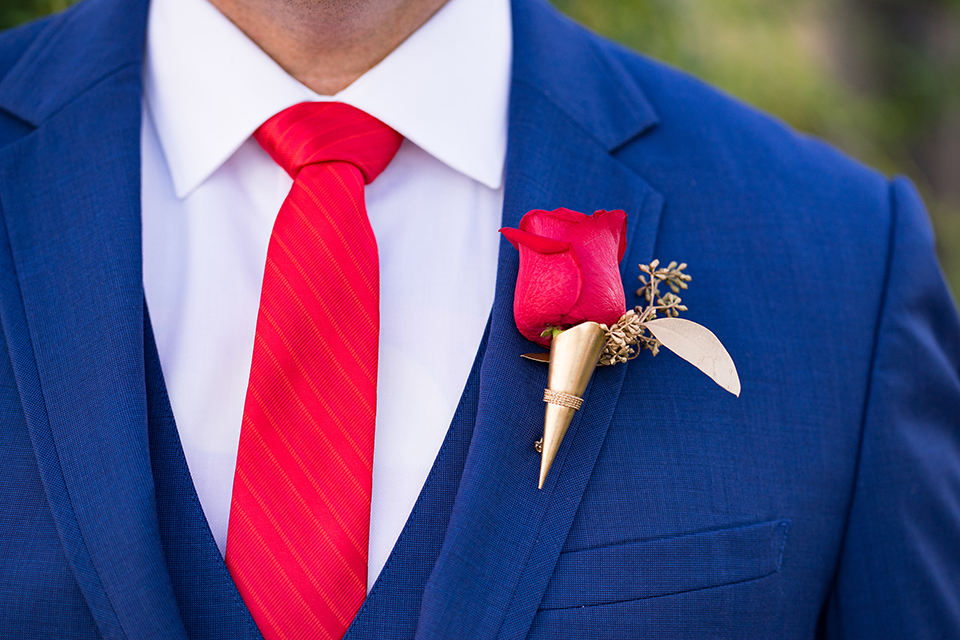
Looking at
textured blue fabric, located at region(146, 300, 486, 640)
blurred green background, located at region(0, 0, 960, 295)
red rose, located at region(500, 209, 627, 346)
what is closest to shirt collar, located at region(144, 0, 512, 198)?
red rose, located at region(500, 209, 627, 346)

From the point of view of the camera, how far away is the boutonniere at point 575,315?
38.0 inches

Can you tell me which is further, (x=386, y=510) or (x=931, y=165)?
(x=931, y=165)

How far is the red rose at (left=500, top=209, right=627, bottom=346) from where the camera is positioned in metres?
0.96

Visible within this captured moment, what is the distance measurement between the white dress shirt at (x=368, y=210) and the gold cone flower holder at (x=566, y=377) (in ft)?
0.60

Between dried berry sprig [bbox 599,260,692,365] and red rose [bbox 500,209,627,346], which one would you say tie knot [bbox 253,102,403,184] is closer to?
red rose [bbox 500,209,627,346]

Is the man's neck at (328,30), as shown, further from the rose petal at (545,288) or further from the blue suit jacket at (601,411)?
the rose petal at (545,288)

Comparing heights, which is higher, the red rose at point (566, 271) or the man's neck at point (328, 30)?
the man's neck at point (328, 30)

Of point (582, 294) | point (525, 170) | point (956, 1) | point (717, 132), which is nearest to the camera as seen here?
point (582, 294)

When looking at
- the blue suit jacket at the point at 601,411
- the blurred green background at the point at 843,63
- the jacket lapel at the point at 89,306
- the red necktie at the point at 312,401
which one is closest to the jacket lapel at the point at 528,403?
the blue suit jacket at the point at 601,411

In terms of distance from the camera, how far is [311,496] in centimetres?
103

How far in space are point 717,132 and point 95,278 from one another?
1.02 metres

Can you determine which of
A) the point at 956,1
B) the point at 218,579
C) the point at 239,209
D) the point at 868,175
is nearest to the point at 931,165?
the point at 956,1

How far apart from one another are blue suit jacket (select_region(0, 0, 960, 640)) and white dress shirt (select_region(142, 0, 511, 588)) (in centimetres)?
6

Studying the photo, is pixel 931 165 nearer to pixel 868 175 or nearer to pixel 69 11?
pixel 868 175
